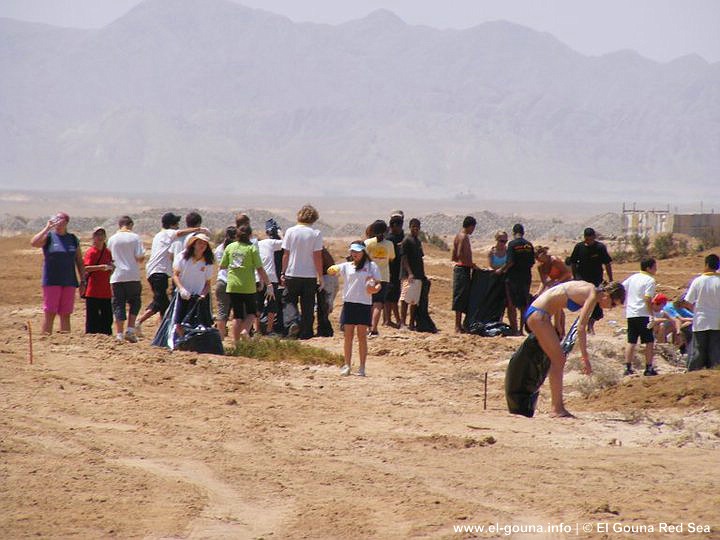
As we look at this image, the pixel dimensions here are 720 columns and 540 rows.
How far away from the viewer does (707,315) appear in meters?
12.6

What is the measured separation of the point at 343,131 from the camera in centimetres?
15700

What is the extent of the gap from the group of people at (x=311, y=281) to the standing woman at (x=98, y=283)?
0.04 feet

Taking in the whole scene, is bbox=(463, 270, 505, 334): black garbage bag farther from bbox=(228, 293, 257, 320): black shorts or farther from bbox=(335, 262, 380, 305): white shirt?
bbox=(335, 262, 380, 305): white shirt

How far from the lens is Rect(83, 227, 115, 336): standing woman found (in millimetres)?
13828

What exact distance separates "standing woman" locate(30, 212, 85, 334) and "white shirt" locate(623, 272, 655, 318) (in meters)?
5.82

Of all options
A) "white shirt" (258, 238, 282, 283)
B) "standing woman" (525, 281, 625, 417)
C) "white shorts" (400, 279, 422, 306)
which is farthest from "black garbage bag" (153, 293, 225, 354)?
"standing woman" (525, 281, 625, 417)

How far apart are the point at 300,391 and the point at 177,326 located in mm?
2050

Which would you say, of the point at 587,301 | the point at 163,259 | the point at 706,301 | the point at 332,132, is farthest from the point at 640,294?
the point at 332,132

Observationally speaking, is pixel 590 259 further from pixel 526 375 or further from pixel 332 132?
Answer: pixel 332 132

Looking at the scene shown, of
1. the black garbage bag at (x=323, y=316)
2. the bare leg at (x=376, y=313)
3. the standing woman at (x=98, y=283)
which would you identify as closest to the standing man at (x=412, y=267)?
the bare leg at (x=376, y=313)

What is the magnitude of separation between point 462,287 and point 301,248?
3176mm

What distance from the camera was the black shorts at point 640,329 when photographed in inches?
527

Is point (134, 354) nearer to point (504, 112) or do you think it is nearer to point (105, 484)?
point (105, 484)

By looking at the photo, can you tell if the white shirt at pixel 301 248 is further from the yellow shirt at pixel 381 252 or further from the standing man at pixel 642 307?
the standing man at pixel 642 307
